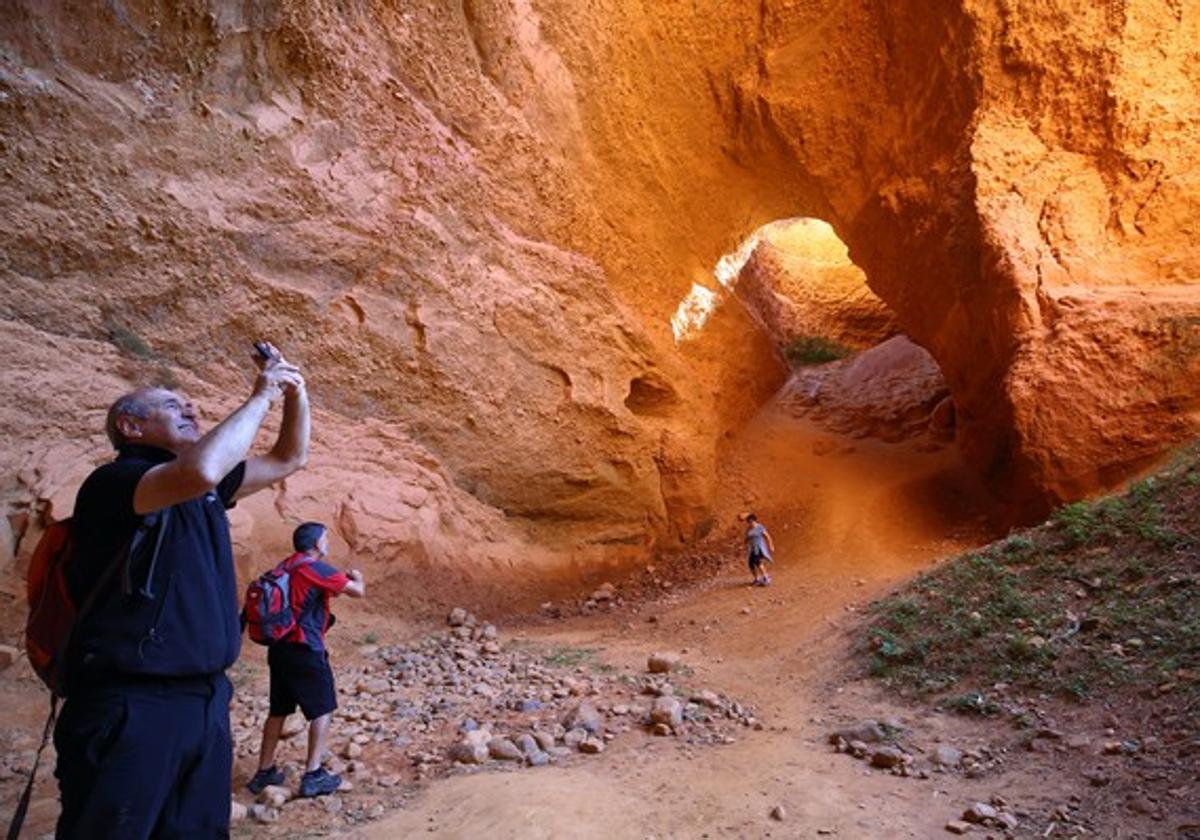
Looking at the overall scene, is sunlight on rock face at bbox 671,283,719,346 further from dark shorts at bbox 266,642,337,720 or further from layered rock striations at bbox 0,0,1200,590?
dark shorts at bbox 266,642,337,720

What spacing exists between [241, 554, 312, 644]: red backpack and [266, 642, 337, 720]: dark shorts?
0.10 meters

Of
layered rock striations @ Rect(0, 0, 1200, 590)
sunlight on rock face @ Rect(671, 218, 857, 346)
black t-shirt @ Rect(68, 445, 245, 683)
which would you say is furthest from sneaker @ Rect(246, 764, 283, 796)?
sunlight on rock face @ Rect(671, 218, 857, 346)

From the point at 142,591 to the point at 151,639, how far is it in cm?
14

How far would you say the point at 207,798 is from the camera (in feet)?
7.72

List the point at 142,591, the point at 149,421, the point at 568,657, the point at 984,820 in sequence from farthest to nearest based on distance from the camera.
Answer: the point at 568,657
the point at 984,820
the point at 149,421
the point at 142,591

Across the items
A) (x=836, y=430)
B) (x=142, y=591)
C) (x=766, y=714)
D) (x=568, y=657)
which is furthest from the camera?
(x=836, y=430)

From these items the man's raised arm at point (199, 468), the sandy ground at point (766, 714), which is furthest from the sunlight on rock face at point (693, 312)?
the man's raised arm at point (199, 468)

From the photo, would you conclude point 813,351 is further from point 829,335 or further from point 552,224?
point 552,224

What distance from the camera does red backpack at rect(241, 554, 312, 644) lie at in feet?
13.0

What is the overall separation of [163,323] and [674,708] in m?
5.63

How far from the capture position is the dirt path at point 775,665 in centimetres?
346

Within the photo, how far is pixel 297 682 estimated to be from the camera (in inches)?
158

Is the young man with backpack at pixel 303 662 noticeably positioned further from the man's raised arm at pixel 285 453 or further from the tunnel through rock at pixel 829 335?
the tunnel through rock at pixel 829 335

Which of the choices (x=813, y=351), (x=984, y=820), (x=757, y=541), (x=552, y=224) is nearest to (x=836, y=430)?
(x=813, y=351)
